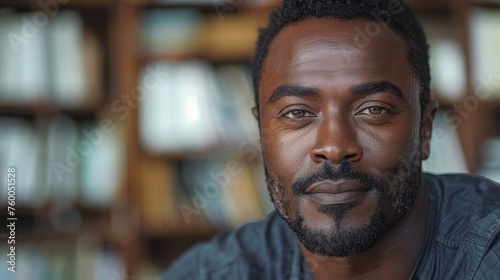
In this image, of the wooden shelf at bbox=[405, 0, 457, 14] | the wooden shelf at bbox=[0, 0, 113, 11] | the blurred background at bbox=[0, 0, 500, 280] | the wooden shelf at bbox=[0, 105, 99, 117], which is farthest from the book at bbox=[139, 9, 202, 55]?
the wooden shelf at bbox=[405, 0, 457, 14]

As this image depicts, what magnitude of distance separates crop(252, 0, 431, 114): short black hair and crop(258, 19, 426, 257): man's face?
0.06 feet

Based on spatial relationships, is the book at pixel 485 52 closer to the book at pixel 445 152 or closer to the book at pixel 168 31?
the book at pixel 445 152

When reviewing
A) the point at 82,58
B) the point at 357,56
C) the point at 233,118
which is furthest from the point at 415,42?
the point at 82,58

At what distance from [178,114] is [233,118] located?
8.2 inches

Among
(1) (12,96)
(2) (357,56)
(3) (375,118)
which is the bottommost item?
(3) (375,118)

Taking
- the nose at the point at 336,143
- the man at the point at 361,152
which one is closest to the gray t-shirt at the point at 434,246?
the man at the point at 361,152

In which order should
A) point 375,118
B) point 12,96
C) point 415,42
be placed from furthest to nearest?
point 12,96, point 415,42, point 375,118

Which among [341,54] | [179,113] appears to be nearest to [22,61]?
[179,113]

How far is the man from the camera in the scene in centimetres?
118

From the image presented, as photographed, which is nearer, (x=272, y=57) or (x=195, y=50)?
(x=272, y=57)

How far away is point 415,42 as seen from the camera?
1335 millimetres

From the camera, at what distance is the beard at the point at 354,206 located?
1.17 m

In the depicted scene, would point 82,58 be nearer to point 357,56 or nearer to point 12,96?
point 12,96

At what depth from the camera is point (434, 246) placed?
1.30 m
